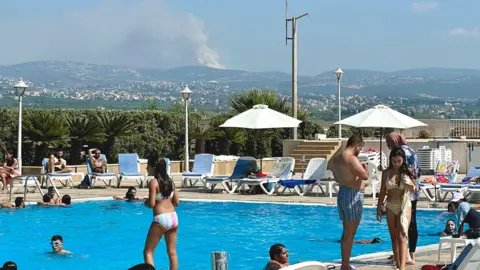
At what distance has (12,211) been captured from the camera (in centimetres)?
1647

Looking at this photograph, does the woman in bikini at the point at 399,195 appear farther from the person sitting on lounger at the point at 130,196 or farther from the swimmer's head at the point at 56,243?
the person sitting on lounger at the point at 130,196

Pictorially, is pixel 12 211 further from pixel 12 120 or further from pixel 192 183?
pixel 12 120

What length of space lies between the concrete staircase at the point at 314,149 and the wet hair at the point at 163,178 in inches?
748

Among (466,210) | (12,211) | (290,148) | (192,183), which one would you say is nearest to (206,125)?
(290,148)

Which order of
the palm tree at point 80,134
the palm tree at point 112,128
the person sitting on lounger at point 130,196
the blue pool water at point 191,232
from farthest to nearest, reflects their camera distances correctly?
the palm tree at point 112,128 → the palm tree at point 80,134 → the person sitting on lounger at point 130,196 → the blue pool water at point 191,232

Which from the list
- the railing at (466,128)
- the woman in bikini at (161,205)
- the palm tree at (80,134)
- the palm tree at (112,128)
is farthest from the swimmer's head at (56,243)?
the railing at (466,128)

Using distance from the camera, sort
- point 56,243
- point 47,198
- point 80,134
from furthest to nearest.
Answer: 1. point 80,134
2. point 47,198
3. point 56,243

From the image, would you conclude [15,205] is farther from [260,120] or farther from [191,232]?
[260,120]

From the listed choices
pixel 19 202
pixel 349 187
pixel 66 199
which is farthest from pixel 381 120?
pixel 349 187

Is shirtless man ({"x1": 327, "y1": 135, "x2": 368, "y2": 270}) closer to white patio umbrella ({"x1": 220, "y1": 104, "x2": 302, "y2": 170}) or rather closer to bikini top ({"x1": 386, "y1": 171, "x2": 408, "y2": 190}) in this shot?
bikini top ({"x1": 386, "y1": 171, "x2": 408, "y2": 190})

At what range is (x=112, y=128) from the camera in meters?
27.5

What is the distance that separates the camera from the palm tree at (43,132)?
82.2ft

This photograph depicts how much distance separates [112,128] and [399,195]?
66.1ft

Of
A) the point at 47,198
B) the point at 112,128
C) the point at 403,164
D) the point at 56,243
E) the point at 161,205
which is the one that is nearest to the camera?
the point at 161,205
